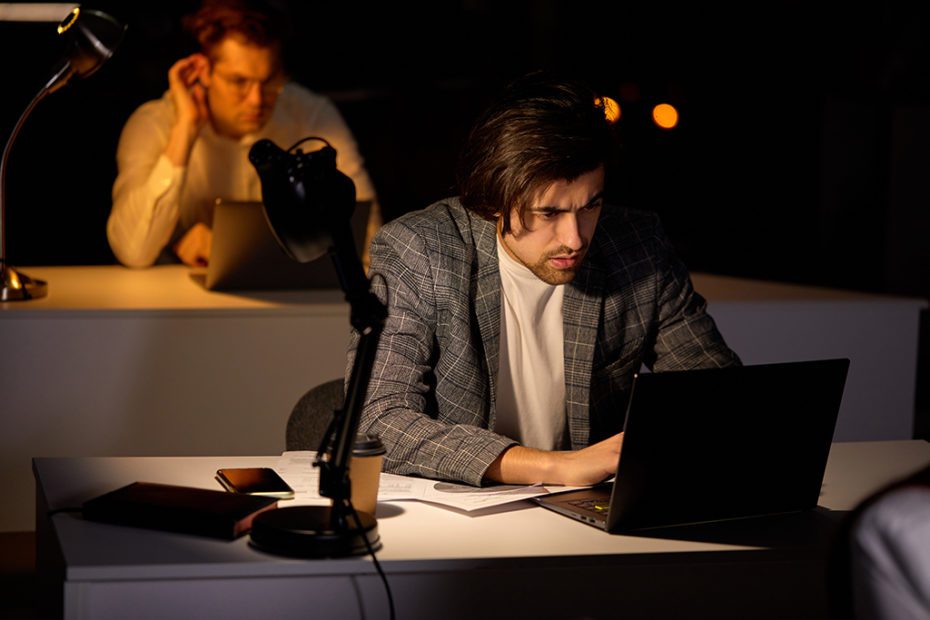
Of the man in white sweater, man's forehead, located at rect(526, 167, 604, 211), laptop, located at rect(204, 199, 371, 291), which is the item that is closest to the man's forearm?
the man in white sweater

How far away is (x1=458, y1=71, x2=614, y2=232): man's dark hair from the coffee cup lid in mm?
612

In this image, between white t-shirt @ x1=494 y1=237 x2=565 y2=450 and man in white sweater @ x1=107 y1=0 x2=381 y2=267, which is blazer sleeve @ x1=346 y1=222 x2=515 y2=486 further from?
man in white sweater @ x1=107 y1=0 x2=381 y2=267

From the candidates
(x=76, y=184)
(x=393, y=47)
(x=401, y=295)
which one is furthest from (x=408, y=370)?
(x=393, y=47)

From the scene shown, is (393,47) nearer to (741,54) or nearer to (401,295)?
(741,54)

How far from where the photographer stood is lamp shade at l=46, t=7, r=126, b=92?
123 inches

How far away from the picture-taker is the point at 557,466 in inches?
71.7

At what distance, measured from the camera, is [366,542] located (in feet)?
4.92

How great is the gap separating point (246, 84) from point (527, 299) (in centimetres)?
178

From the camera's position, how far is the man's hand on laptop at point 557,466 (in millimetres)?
1800

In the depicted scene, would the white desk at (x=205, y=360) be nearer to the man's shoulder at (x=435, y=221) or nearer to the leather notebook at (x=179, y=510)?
the man's shoulder at (x=435, y=221)

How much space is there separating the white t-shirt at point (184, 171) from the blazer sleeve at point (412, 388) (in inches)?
64.1

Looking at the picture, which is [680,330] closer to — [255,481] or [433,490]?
[433,490]

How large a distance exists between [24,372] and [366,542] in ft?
5.79

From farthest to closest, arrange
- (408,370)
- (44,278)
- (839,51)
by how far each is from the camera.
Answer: (839,51)
(44,278)
(408,370)
